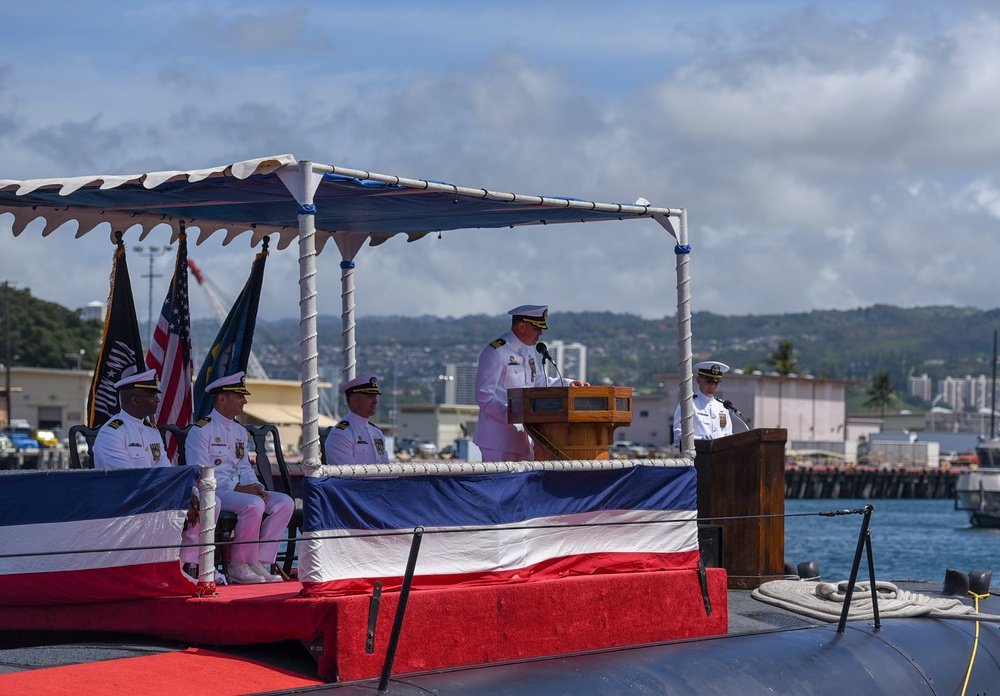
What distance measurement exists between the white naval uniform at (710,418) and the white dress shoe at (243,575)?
4.86 meters

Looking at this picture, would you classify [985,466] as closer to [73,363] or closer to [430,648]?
[73,363]

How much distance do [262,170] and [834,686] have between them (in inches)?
176

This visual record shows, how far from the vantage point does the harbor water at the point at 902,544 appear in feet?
131

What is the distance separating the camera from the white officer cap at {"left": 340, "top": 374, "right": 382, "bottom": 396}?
31.8 feet

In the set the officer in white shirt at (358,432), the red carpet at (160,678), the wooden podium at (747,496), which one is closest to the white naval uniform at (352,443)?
the officer in white shirt at (358,432)

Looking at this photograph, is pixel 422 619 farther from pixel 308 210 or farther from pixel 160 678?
pixel 308 210

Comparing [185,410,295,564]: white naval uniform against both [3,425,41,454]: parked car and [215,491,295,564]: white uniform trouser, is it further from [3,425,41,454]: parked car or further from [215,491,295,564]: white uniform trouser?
[3,425,41,454]: parked car

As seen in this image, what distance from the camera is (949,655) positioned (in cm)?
943

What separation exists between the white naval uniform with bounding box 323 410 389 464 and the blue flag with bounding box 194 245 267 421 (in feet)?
5.43

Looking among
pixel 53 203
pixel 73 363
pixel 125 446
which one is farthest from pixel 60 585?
pixel 73 363

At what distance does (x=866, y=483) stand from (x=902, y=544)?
4514cm

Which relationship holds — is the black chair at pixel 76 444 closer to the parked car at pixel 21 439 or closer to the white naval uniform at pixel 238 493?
the white naval uniform at pixel 238 493

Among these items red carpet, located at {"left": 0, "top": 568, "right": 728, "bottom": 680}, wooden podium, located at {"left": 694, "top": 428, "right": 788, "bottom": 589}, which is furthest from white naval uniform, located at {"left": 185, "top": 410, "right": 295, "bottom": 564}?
wooden podium, located at {"left": 694, "top": 428, "right": 788, "bottom": 589}

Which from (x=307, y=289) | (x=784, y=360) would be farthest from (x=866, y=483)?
(x=307, y=289)
